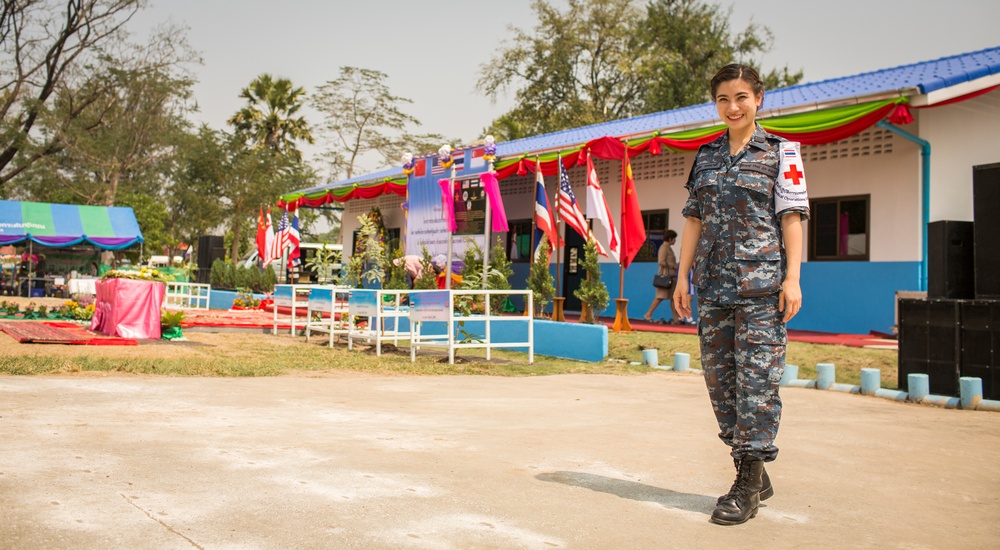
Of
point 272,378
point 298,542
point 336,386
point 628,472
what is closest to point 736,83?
point 628,472

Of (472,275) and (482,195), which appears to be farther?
(482,195)

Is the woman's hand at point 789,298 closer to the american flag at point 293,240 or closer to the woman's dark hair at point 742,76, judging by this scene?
the woman's dark hair at point 742,76

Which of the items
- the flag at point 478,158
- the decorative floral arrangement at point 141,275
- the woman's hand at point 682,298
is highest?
the flag at point 478,158

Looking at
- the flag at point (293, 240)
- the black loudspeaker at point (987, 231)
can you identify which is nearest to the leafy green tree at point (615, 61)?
the flag at point (293, 240)

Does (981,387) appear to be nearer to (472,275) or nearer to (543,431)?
(543,431)

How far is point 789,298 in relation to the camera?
3525mm

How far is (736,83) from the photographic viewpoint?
12.4 ft

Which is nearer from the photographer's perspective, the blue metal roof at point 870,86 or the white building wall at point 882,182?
the blue metal roof at point 870,86

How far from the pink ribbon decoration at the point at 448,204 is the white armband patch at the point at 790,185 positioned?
39.3 feet

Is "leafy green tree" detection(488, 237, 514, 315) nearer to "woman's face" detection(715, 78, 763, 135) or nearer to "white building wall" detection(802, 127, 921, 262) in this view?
"white building wall" detection(802, 127, 921, 262)

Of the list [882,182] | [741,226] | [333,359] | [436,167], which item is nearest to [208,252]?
[436,167]

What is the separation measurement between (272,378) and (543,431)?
3758mm

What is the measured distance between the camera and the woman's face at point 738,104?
3.77m

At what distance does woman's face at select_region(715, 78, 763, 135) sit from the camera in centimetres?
377
